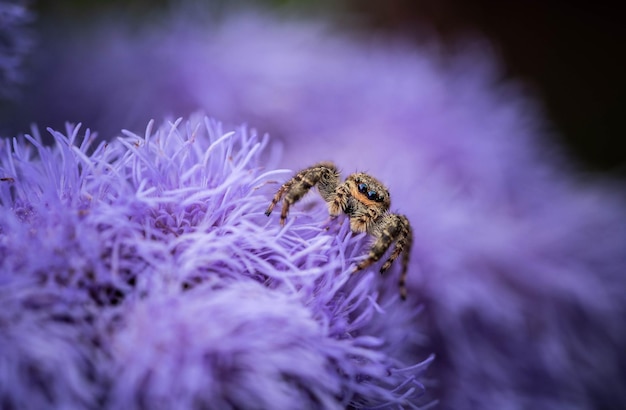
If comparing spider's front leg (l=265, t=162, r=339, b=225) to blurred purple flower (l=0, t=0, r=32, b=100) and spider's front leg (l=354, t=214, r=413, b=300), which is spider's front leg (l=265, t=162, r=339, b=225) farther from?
blurred purple flower (l=0, t=0, r=32, b=100)

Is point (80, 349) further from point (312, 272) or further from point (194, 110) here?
point (194, 110)

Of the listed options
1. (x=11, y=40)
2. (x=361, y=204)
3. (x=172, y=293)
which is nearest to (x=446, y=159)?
(x=361, y=204)

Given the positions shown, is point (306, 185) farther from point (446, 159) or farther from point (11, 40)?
point (446, 159)

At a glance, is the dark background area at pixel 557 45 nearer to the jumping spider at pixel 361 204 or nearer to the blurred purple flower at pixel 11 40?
the blurred purple flower at pixel 11 40

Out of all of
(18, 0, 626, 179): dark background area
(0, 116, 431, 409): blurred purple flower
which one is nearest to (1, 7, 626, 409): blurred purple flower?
(0, 116, 431, 409): blurred purple flower

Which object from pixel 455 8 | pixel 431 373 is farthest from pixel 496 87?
pixel 431 373
